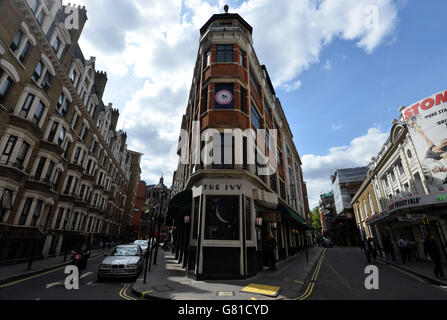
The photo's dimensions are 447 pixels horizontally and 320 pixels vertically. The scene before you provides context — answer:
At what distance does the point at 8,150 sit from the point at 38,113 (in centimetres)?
412

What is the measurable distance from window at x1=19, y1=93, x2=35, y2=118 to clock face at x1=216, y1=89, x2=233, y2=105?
1455 cm

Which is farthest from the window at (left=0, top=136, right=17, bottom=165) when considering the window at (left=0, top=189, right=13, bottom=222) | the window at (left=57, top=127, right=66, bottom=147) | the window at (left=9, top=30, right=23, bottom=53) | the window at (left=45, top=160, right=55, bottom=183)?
the window at (left=9, top=30, right=23, bottom=53)

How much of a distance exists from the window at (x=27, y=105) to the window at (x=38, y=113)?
638 mm

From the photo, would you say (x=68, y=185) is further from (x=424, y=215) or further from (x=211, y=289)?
(x=424, y=215)

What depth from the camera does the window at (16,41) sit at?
1389 cm

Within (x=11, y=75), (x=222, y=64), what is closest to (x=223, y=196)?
(x=222, y=64)

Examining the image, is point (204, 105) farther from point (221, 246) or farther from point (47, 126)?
point (47, 126)

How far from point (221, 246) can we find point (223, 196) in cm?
260

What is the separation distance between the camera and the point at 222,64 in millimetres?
14961

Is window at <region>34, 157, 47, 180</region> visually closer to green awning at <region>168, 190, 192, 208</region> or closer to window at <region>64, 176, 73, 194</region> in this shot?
window at <region>64, 176, 73, 194</region>

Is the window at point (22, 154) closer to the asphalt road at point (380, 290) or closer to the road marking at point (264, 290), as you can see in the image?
the road marking at point (264, 290)

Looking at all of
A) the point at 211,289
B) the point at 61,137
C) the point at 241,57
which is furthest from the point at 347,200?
the point at 61,137

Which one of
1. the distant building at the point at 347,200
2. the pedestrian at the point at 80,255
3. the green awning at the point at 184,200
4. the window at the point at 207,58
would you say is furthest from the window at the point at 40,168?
the distant building at the point at 347,200

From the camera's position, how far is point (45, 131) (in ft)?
57.9
